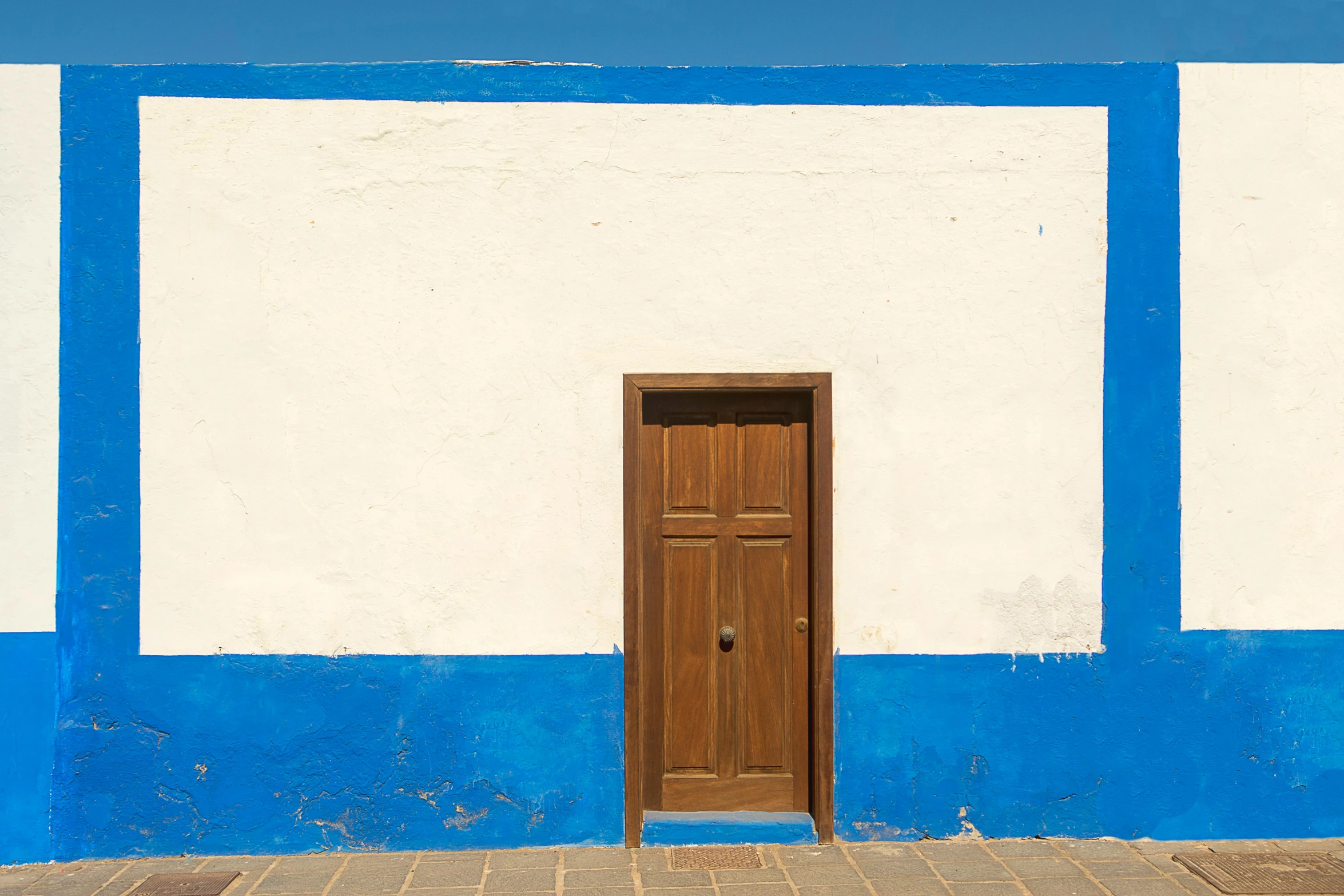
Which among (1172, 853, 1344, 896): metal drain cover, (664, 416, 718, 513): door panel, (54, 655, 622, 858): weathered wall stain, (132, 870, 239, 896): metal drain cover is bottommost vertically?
(132, 870, 239, 896): metal drain cover

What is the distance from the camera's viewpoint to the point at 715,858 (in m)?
4.55

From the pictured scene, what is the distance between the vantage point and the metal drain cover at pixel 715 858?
446cm

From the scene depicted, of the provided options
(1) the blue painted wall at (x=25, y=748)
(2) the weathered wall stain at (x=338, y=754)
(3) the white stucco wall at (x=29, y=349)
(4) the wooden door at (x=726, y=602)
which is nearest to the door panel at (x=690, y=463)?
(4) the wooden door at (x=726, y=602)

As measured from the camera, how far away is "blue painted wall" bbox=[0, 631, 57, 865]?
15.0 feet

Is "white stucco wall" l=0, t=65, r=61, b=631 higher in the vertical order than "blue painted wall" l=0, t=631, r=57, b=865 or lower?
higher

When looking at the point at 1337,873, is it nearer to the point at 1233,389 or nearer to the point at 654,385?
the point at 1233,389

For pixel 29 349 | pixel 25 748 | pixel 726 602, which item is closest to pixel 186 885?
pixel 25 748

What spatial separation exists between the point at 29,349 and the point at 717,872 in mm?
3978

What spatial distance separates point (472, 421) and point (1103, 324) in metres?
3.06

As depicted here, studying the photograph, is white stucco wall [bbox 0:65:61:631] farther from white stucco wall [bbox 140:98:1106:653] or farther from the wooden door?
the wooden door

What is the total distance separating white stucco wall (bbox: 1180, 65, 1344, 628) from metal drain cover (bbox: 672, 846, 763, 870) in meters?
2.62

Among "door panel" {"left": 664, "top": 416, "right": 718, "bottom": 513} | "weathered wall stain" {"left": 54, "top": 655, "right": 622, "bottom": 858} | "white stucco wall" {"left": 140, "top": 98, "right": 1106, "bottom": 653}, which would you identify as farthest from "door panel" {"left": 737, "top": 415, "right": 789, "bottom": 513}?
"weathered wall stain" {"left": 54, "top": 655, "right": 622, "bottom": 858}

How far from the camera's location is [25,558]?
4.60 m

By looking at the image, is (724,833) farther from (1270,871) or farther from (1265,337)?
(1265,337)
